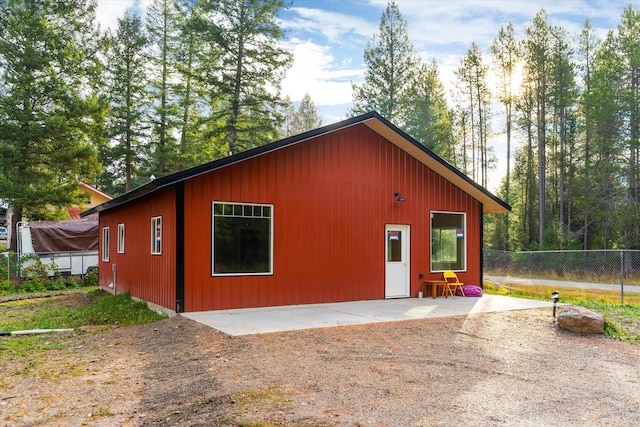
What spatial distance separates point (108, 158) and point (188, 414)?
26.3 metres

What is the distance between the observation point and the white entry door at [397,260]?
1172 cm

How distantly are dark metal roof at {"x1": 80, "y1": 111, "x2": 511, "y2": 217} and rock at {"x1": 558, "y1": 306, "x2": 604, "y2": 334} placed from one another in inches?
190

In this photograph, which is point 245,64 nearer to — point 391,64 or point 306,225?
point 391,64

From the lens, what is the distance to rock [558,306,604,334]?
26.2 ft

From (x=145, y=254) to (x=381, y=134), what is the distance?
20.0ft

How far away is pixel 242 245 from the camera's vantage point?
31.6 feet

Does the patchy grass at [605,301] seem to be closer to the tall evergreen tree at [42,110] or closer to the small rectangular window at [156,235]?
the small rectangular window at [156,235]

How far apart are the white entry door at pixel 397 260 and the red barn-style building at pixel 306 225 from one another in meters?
0.03

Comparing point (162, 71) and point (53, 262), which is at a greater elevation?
point (162, 71)

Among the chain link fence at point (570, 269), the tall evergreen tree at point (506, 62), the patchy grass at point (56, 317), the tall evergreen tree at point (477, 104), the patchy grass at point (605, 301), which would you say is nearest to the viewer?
the patchy grass at point (56, 317)

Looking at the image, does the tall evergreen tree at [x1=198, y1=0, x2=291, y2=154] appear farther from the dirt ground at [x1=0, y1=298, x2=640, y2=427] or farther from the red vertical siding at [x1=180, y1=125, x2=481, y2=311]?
the dirt ground at [x1=0, y1=298, x2=640, y2=427]

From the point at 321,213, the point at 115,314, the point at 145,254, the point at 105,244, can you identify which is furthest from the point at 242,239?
the point at 105,244

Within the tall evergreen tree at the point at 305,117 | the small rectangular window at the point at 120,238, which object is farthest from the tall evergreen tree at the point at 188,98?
the tall evergreen tree at the point at 305,117

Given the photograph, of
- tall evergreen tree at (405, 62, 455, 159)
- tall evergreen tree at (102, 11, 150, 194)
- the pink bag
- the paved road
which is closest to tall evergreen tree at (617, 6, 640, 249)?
tall evergreen tree at (405, 62, 455, 159)
